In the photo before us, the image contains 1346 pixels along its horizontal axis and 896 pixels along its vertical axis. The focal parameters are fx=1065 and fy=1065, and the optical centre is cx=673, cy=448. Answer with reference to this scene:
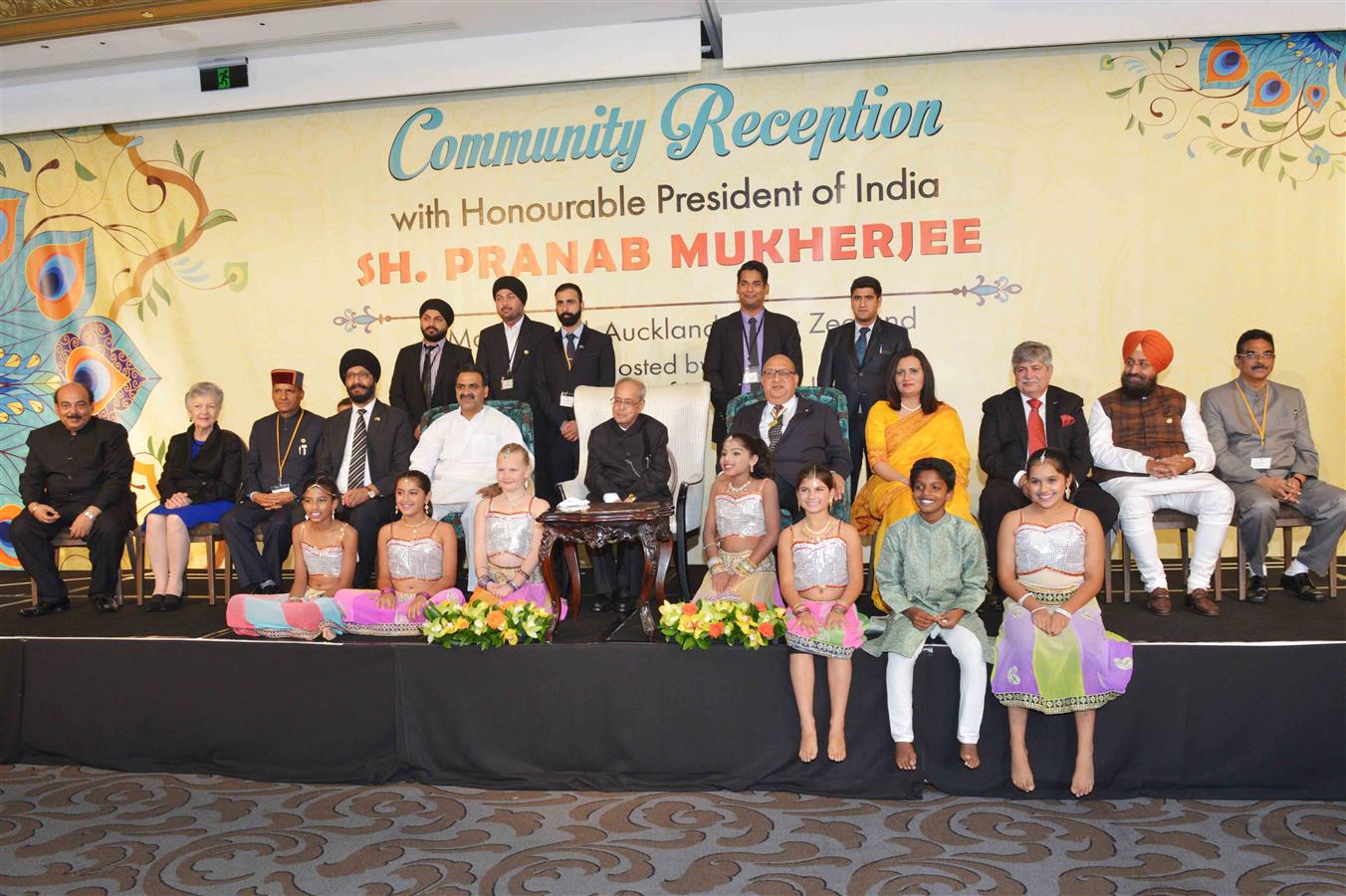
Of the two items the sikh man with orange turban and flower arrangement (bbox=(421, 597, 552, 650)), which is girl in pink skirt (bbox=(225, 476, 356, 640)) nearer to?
flower arrangement (bbox=(421, 597, 552, 650))

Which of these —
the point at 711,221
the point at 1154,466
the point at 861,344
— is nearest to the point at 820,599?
the point at 1154,466

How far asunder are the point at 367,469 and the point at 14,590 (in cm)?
295

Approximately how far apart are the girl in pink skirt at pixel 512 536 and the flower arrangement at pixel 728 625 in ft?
2.74

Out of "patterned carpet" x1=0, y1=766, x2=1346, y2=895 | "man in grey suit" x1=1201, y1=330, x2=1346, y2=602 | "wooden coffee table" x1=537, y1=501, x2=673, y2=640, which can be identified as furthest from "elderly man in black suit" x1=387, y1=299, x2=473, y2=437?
"man in grey suit" x1=1201, y1=330, x2=1346, y2=602

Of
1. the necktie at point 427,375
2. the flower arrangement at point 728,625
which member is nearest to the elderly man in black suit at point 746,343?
the necktie at point 427,375

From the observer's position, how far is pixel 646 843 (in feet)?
11.0

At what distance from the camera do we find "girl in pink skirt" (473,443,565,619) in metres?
4.55

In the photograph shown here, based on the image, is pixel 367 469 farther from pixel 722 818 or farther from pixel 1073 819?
pixel 1073 819

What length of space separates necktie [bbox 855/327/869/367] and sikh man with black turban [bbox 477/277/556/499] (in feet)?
5.59

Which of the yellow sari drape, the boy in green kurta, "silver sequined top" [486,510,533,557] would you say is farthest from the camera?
the yellow sari drape

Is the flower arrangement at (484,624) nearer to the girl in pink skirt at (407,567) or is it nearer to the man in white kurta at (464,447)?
the girl in pink skirt at (407,567)

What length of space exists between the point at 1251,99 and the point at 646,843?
5409mm

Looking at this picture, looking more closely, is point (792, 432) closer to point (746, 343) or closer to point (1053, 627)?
point (746, 343)

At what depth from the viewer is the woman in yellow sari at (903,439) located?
4.86 meters
